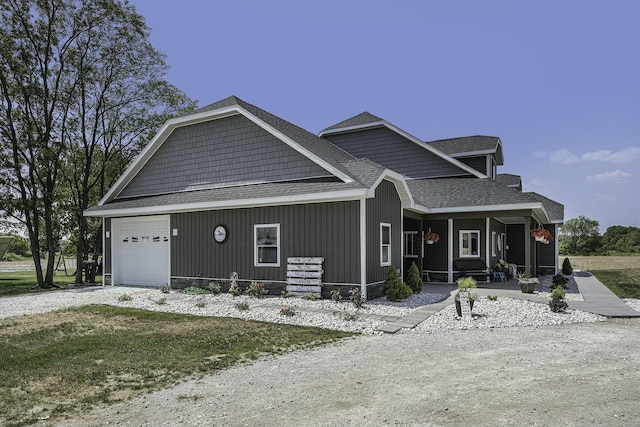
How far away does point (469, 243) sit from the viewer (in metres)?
16.5

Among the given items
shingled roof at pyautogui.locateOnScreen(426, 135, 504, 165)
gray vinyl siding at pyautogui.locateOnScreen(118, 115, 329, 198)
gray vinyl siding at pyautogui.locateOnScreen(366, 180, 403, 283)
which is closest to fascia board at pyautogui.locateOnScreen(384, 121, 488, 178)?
shingled roof at pyautogui.locateOnScreen(426, 135, 504, 165)

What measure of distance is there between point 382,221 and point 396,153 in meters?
9.06

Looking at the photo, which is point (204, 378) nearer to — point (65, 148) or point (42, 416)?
point (42, 416)

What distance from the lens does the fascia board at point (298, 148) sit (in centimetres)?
1165

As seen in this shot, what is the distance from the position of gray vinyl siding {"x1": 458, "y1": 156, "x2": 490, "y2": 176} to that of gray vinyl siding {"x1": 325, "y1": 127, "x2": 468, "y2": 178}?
1789mm

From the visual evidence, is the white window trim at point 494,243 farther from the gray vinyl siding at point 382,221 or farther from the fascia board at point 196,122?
the fascia board at point 196,122

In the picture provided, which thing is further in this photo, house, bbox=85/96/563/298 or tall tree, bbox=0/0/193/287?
tall tree, bbox=0/0/193/287

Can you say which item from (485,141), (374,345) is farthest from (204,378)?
(485,141)

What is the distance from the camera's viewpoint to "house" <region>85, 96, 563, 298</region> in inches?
439

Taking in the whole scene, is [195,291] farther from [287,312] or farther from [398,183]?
[398,183]

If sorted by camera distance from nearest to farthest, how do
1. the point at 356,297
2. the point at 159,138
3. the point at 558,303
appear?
1. the point at 558,303
2. the point at 356,297
3. the point at 159,138

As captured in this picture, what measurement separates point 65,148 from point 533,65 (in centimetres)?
1879

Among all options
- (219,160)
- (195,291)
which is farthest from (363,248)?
(219,160)

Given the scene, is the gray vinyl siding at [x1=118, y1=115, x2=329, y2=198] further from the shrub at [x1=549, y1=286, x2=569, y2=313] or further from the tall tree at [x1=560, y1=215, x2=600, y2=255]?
the tall tree at [x1=560, y1=215, x2=600, y2=255]
